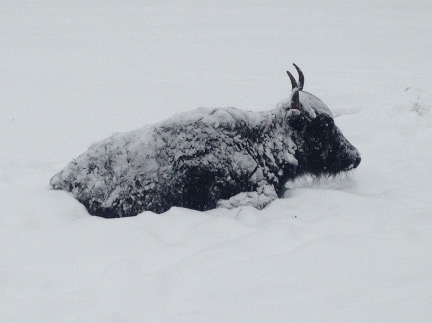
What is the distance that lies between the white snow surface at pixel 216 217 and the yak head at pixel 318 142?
20 centimetres

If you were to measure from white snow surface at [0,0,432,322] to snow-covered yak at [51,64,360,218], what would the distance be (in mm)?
215

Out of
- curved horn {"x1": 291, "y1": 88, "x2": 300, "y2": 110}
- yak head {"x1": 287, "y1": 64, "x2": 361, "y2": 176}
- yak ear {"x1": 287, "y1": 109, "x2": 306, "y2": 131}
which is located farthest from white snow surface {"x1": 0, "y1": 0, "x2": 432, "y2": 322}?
curved horn {"x1": 291, "y1": 88, "x2": 300, "y2": 110}

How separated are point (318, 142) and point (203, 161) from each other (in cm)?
145

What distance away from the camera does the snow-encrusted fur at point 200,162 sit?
4426 millimetres

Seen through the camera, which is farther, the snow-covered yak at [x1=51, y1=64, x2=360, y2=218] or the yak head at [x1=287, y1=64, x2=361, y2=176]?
the yak head at [x1=287, y1=64, x2=361, y2=176]

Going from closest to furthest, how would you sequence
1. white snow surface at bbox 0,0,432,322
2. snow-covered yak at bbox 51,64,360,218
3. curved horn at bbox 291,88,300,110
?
white snow surface at bbox 0,0,432,322
snow-covered yak at bbox 51,64,360,218
curved horn at bbox 291,88,300,110

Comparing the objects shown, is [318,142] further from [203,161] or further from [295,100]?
[203,161]

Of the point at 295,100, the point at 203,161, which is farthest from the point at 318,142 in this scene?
the point at 203,161

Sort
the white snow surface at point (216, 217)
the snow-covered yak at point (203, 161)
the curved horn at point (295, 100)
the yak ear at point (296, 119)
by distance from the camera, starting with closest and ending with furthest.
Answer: the white snow surface at point (216, 217)
the snow-covered yak at point (203, 161)
the curved horn at point (295, 100)
the yak ear at point (296, 119)

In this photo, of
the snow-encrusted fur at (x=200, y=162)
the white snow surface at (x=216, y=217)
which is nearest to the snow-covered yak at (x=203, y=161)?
the snow-encrusted fur at (x=200, y=162)

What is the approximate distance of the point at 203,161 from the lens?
4453 mm

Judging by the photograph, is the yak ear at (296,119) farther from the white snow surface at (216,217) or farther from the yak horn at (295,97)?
the white snow surface at (216,217)

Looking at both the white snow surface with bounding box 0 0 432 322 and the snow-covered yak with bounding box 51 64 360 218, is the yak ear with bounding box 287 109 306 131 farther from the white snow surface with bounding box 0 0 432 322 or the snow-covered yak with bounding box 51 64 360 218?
the white snow surface with bounding box 0 0 432 322

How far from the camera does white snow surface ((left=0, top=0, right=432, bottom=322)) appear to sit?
8.76 feet
